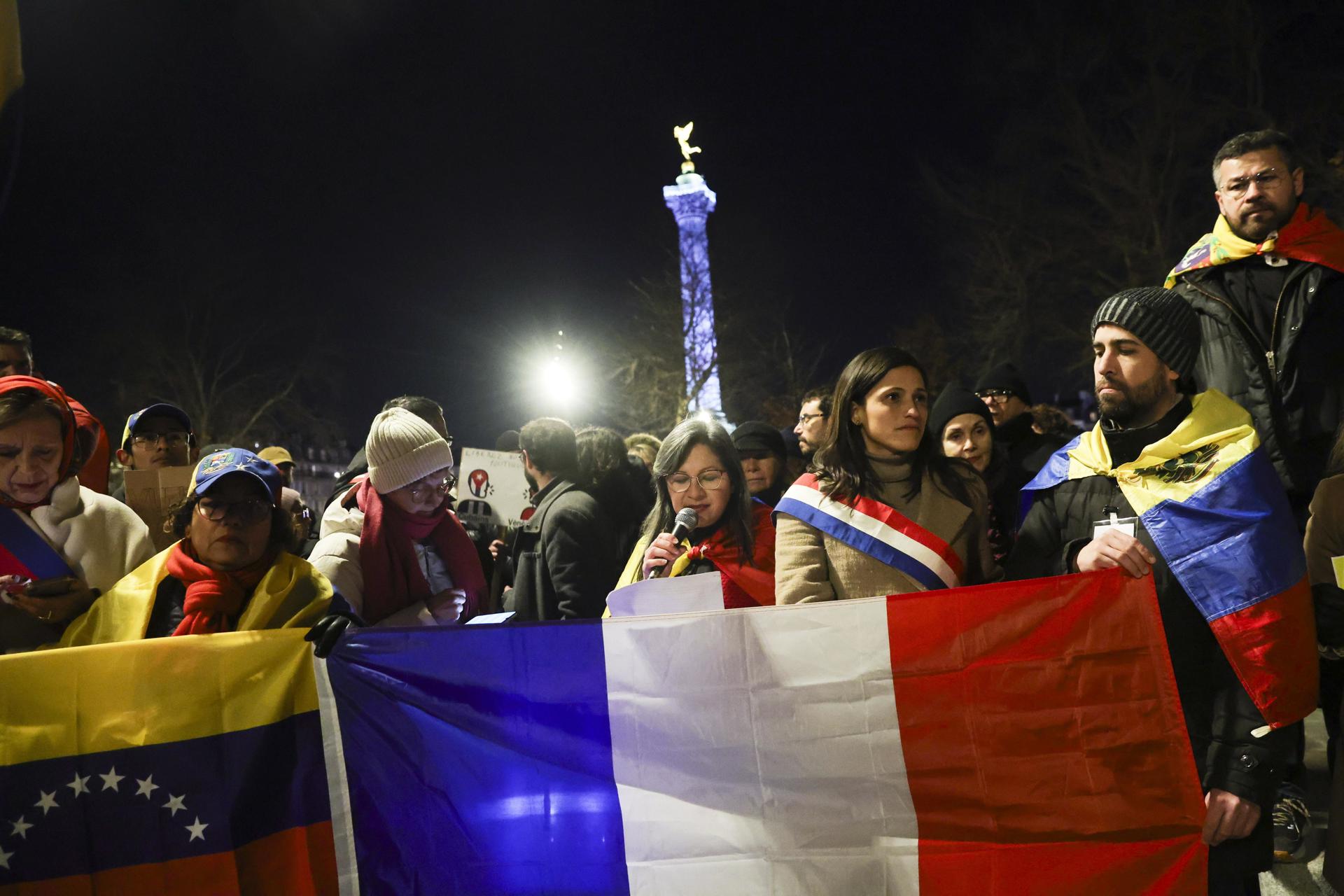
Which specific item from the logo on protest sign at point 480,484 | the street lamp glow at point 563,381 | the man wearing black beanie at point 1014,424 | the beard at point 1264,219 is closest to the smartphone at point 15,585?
the man wearing black beanie at point 1014,424

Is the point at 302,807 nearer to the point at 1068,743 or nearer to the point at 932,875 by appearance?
the point at 932,875

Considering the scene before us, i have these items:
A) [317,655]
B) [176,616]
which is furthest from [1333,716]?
[176,616]

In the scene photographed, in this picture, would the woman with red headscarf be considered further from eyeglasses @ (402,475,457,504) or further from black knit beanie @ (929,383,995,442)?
black knit beanie @ (929,383,995,442)

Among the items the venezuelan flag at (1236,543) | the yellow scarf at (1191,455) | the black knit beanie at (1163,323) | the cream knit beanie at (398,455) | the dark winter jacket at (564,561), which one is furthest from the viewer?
the dark winter jacket at (564,561)

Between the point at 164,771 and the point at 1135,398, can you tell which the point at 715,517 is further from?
the point at 164,771

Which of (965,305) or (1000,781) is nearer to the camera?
(1000,781)

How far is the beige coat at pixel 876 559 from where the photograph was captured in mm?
3057

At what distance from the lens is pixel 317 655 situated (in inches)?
115

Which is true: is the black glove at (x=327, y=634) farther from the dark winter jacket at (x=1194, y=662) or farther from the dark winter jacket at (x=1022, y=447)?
the dark winter jacket at (x=1022, y=447)

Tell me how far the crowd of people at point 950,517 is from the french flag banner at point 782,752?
0.21 meters

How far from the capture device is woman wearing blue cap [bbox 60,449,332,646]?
3.02 metres

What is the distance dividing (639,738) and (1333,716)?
2376 mm

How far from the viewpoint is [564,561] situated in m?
4.73

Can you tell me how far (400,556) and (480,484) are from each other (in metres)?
3.71
